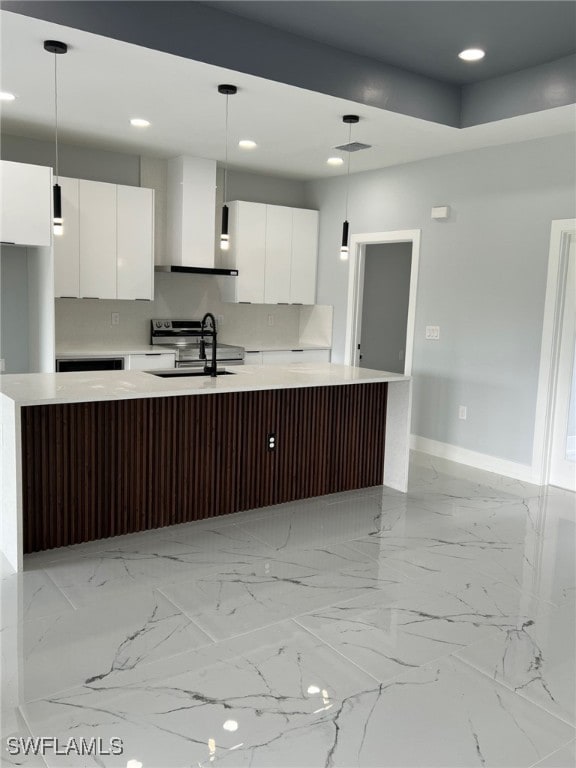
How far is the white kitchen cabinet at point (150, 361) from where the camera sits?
19.8 feet

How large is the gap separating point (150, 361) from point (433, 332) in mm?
2657

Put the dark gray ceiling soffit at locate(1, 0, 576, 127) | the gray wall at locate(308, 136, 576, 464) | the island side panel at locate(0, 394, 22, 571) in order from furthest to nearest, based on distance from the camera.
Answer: the gray wall at locate(308, 136, 576, 464) < the dark gray ceiling soffit at locate(1, 0, 576, 127) < the island side panel at locate(0, 394, 22, 571)

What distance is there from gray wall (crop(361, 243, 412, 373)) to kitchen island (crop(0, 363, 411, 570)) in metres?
2.90

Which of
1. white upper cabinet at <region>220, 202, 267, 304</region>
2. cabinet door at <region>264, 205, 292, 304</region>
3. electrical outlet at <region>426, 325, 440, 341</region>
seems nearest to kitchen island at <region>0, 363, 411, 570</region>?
electrical outlet at <region>426, 325, 440, 341</region>

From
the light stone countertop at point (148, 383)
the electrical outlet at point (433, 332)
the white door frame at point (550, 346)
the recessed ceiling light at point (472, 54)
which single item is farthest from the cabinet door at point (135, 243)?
the white door frame at point (550, 346)

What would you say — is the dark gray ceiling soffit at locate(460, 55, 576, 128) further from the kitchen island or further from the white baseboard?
the white baseboard

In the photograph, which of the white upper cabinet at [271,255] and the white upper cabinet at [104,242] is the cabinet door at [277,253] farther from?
the white upper cabinet at [104,242]

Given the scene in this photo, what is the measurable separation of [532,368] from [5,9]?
425cm

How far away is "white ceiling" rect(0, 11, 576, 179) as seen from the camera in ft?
12.0

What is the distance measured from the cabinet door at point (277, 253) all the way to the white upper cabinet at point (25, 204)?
2.49 meters

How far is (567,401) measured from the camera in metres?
5.07

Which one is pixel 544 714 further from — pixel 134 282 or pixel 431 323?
pixel 134 282

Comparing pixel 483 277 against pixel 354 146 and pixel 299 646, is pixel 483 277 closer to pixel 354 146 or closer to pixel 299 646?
pixel 354 146

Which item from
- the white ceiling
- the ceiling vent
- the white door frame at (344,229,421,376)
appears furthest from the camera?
the white door frame at (344,229,421,376)
